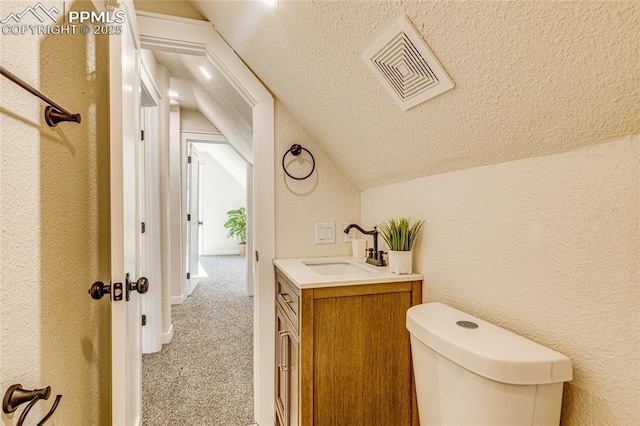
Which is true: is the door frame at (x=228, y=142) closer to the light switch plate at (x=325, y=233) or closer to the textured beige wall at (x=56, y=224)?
the light switch plate at (x=325, y=233)

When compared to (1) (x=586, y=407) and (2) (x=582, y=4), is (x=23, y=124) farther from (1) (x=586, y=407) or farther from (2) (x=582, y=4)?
(1) (x=586, y=407)

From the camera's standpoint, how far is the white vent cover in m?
0.86

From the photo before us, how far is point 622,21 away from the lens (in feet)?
1.78

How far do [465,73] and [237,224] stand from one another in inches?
270

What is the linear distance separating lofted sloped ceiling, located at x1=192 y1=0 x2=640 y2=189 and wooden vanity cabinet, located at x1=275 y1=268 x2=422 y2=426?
597 millimetres

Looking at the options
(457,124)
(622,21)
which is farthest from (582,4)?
(457,124)

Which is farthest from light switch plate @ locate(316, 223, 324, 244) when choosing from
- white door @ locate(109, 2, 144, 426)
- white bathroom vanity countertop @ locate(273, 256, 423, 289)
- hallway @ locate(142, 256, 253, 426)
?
hallway @ locate(142, 256, 253, 426)

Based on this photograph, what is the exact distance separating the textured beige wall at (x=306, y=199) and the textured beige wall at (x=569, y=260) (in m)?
0.78

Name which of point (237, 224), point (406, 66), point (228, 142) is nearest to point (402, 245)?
point (406, 66)

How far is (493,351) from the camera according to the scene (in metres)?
0.74

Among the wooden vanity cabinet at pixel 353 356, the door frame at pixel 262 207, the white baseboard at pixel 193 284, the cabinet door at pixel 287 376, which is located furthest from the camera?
the white baseboard at pixel 193 284

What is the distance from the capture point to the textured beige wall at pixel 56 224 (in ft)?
2.02

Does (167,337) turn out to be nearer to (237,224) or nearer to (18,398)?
(18,398)

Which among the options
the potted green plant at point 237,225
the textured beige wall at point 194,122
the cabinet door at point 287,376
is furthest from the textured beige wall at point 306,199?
the potted green plant at point 237,225
